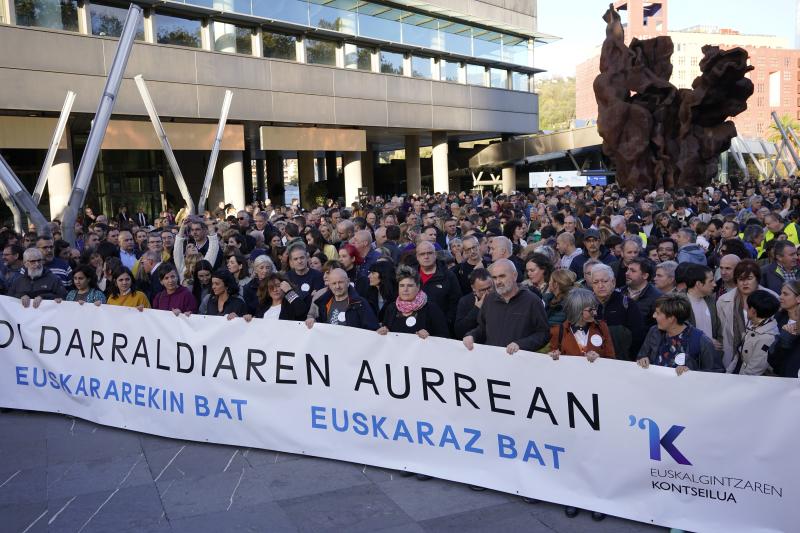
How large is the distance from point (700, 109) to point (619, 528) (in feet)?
88.2

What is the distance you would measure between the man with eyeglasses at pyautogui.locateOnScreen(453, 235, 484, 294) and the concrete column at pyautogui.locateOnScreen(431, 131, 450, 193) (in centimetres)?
3091

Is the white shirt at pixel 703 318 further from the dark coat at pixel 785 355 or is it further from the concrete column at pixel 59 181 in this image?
the concrete column at pixel 59 181

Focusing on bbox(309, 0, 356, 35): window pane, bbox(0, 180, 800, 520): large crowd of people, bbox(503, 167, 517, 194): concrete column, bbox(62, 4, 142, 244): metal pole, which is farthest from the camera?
bbox(503, 167, 517, 194): concrete column

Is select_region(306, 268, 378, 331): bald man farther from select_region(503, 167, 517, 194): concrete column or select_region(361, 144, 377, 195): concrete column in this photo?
select_region(503, 167, 517, 194): concrete column

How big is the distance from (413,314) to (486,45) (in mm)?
36312

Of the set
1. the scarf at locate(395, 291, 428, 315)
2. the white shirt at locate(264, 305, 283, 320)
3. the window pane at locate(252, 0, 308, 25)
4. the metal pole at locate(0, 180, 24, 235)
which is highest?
the window pane at locate(252, 0, 308, 25)

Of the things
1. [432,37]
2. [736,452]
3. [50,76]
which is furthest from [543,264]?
[432,37]

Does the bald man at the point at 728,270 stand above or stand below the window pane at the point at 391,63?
below

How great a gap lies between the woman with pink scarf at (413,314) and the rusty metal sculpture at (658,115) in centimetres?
2422

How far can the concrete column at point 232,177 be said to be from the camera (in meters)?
29.2

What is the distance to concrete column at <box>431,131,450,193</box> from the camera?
129ft

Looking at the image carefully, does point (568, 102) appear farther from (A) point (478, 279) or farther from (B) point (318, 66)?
(A) point (478, 279)

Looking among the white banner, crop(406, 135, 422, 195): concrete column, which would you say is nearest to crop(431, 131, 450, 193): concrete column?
crop(406, 135, 422, 195): concrete column

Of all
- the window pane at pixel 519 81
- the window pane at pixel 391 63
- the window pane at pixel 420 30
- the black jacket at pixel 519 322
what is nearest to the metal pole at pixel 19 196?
the black jacket at pixel 519 322
